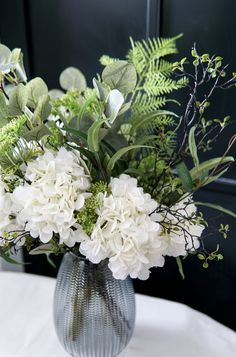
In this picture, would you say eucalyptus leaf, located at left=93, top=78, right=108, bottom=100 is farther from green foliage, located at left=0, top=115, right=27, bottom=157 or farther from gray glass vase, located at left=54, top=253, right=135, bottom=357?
gray glass vase, located at left=54, top=253, right=135, bottom=357

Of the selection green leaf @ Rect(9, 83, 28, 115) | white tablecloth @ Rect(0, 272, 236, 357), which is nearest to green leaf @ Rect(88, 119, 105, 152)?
green leaf @ Rect(9, 83, 28, 115)

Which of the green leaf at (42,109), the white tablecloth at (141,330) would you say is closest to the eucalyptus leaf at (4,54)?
the green leaf at (42,109)

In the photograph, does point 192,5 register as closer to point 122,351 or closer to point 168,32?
point 168,32

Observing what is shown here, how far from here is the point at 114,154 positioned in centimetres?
67

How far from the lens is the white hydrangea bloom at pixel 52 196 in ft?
1.98

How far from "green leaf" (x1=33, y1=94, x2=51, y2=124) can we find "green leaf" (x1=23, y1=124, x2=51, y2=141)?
2 centimetres

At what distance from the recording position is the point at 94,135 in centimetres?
62

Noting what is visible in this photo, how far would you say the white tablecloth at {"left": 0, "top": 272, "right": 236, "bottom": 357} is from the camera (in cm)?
87

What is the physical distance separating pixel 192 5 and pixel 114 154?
519mm

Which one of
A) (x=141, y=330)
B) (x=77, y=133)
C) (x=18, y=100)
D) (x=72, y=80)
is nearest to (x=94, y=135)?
(x=77, y=133)

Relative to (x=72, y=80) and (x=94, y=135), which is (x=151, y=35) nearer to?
(x=72, y=80)

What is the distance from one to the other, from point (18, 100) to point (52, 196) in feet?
0.54

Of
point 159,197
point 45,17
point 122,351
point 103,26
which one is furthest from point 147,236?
point 45,17

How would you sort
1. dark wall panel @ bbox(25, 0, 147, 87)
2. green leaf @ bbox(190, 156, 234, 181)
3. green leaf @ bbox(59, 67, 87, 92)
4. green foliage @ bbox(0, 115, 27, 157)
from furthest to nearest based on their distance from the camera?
dark wall panel @ bbox(25, 0, 147, 87) → green leaf @ bbox(59, 67, 87, 92) → green leaf @ bbox(190, 156, 234, 181) → green foliage @ bbox(0, 115, 27, 157)
